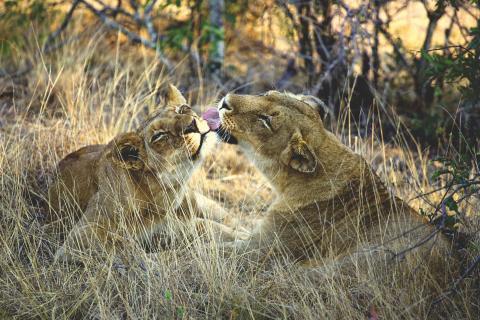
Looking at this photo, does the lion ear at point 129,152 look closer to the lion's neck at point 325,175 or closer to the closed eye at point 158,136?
the closed eye at point 158,136

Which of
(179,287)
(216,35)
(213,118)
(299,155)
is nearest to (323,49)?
(216,35)

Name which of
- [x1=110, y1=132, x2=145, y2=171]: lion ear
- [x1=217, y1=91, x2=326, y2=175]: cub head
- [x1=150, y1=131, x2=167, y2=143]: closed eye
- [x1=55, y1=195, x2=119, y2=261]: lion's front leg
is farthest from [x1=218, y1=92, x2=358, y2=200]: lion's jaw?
[x1=55, y1=195, x2=119, y2=261]: lion's front leg

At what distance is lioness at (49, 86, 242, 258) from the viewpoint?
15.9 ft

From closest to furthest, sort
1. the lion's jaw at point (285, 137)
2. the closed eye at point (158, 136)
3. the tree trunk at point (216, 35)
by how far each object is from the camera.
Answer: the lion's jaw at point (285, 137)
the closed eye at point (158, 136)
the tree trunk at point (216, 35)

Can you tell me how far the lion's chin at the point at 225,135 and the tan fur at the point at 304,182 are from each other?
0.4 inches

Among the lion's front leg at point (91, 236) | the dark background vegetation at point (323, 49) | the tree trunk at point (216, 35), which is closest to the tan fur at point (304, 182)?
the lion's front leg at point (91, 236)

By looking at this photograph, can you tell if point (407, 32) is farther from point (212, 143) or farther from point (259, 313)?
point (259, 313)

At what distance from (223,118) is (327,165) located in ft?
2.58

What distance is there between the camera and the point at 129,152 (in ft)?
16.0

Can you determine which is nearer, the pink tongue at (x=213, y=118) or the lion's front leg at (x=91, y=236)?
the lion's front leg at (x=91, y=236)

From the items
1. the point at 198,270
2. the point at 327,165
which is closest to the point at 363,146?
the point at 327,165

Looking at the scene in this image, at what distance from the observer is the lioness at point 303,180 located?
463cm

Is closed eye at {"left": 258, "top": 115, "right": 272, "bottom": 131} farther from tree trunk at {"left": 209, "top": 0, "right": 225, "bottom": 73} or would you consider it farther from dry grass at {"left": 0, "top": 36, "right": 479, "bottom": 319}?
tree trunk at {"left": 209, "top": 0, "right": 225, "bottom": 73}

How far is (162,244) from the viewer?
5133mm
